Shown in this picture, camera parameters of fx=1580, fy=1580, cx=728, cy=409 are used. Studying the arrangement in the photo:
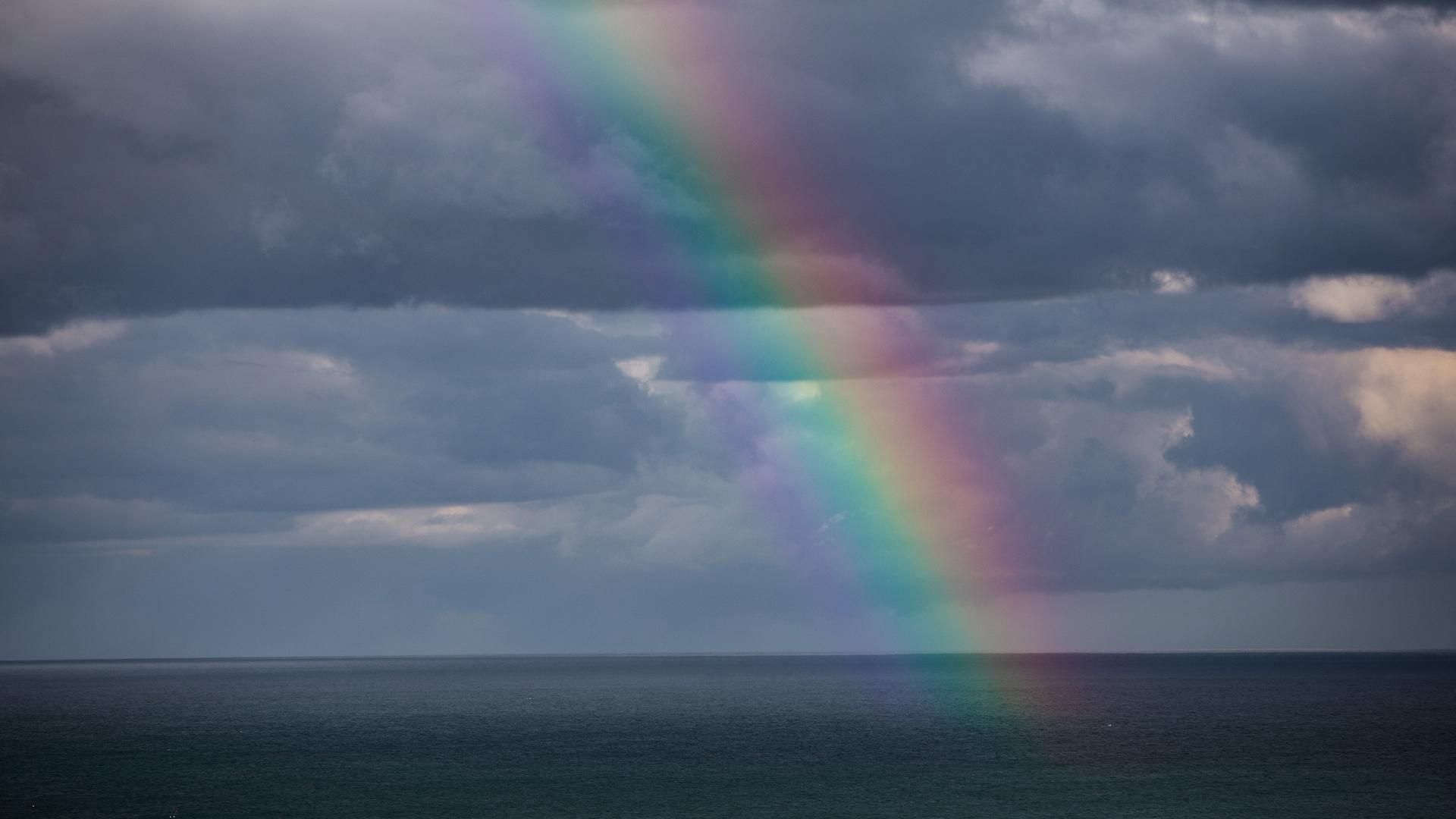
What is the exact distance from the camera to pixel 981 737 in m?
184

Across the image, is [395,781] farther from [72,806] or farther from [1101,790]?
[1101,790]

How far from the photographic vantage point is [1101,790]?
4894 inches

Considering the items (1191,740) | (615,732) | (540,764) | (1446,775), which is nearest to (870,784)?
(540,764)

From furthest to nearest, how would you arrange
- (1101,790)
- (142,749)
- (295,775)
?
(142,749) → (295,775) → (1101,790)

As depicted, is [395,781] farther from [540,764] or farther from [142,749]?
[142,749]

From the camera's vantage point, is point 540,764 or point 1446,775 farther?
point 540,764

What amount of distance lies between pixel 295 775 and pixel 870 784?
5202 cm

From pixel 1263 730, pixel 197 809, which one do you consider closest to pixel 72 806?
pixel 197 809

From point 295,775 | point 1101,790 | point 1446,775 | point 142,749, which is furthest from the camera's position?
point 142,749

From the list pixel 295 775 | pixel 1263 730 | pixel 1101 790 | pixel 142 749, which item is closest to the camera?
pixel 1101 790

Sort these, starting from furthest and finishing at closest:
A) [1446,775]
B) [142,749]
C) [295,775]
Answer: [142,749]
[295,775]
[1446,775]

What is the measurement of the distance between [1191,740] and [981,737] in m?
23.6

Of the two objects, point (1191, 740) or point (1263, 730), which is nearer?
point (1191, 740)

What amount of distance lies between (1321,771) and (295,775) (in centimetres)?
9058
